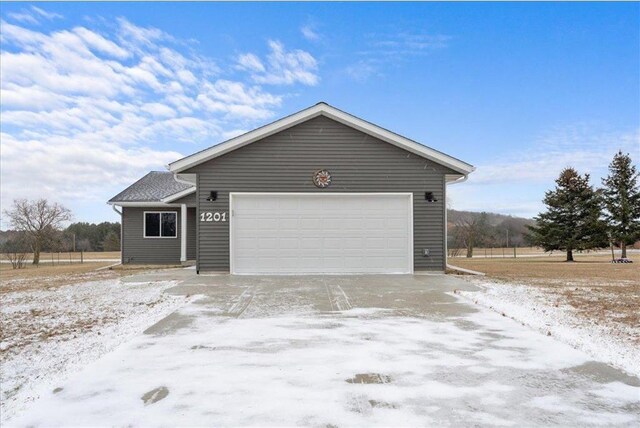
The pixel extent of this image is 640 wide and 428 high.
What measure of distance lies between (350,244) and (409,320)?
5.45 m

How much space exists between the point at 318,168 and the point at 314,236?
5.63 ft

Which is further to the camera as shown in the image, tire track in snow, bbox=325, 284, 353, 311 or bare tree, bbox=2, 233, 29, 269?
bare tree, bbox=2, 233, 29, 269

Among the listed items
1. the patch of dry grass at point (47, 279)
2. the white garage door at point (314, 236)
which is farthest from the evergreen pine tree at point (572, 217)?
the patch of dry grass at point (47, 279)

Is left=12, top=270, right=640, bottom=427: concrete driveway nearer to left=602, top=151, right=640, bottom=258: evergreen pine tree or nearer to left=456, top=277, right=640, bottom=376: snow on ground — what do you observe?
left=456, top=277, right=640, bottom=376: snow on ground

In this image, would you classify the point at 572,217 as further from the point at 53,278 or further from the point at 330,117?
the point at 53,278

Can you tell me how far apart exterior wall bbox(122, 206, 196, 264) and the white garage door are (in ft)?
23.1

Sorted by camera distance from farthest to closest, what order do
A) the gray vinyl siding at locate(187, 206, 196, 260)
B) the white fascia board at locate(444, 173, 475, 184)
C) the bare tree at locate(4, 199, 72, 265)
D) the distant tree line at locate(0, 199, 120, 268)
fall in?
the bare tree at locate(4, 199, 72, 265) < the distant tree line at locate(0, 199, 120, 268) < the gray vinyl siding at locate(187, 206, 196, 260) < the white fascia board at locate(444, 173, 475, 184)

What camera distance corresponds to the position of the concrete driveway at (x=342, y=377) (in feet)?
9.20

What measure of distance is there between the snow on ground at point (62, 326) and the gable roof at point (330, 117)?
3.12 metres

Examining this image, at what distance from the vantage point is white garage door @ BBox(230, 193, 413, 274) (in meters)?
11.0

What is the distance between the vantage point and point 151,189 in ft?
60.1

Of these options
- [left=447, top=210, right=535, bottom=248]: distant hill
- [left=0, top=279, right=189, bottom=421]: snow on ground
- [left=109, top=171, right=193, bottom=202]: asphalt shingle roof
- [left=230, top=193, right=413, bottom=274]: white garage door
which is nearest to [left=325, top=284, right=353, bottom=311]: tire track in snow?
[left=230, top=193, right=413, bottom=274]: white garage door

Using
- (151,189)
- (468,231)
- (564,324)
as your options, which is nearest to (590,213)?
(468,231)

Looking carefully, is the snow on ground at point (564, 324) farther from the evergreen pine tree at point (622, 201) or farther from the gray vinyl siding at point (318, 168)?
the evergreen pine tree at point (622, 201)
